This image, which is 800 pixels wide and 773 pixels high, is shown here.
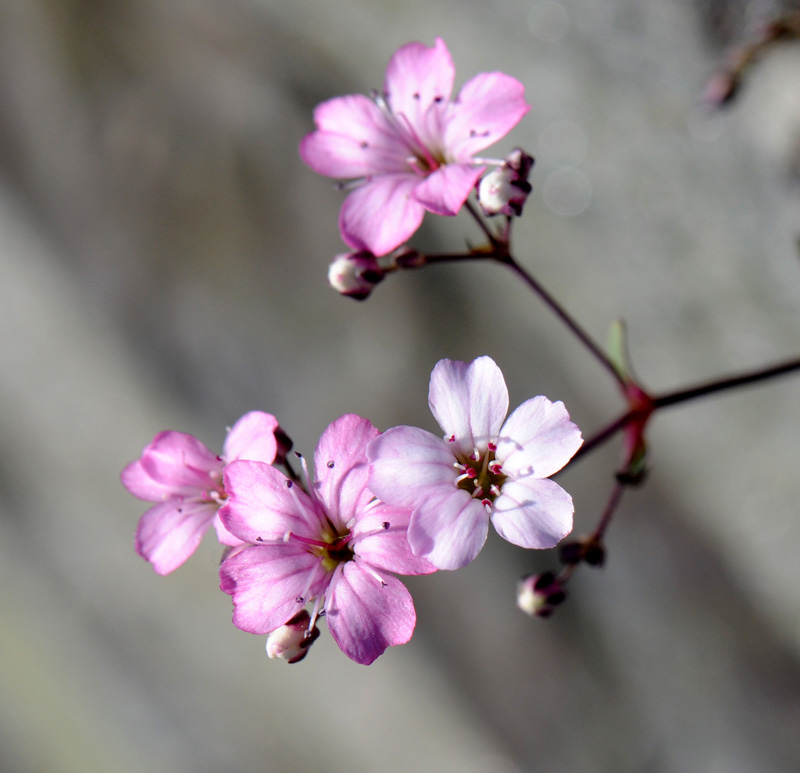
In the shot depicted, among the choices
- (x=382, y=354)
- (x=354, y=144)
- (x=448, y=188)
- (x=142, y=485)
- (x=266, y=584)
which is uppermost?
(x=354, y=144)

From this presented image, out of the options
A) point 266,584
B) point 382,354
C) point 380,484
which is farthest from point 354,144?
point 382,354

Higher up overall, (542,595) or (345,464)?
(345,464)

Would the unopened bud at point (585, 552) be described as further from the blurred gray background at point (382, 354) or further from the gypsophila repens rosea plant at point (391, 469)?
the blurred gray background at point (382, 354)

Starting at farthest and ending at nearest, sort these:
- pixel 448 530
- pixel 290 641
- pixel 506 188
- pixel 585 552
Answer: pixel 585 552, pixel 506 188, pixel 290 641, pixel 448 530

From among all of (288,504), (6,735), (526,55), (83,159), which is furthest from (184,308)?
(6,735)

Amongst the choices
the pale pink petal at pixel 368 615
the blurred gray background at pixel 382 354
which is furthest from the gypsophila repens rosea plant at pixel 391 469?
the blurred gray background at pixel 382 354

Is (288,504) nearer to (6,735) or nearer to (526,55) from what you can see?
(526,55)

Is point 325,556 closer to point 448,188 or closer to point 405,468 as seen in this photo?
point 405,468
